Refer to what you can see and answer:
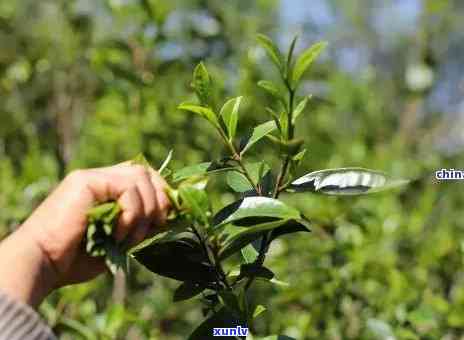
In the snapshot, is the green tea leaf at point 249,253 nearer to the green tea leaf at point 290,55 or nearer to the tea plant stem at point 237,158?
the tea plant stem at point 237,158

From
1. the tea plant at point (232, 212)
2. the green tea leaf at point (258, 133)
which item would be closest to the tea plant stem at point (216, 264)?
the tea plant at point (232, 212)

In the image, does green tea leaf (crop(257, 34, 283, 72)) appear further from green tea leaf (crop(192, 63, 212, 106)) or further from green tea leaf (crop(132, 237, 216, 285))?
green tea leaf (crop(132, 237, 216, 285))

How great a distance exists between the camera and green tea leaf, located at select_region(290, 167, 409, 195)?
918mm

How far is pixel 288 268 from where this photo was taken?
93.3 inches

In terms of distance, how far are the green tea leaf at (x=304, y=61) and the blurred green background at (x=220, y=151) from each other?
0.64 meters

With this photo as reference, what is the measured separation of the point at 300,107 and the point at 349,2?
17.1 ft

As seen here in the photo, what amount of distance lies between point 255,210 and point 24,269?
0.76ft

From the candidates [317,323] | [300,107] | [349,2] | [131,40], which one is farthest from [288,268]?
[349,2]

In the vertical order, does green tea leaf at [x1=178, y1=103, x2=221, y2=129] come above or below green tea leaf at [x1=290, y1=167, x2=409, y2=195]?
above

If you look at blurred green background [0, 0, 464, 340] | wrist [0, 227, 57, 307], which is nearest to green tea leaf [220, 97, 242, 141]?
wrist [0, 227, 57, 307]

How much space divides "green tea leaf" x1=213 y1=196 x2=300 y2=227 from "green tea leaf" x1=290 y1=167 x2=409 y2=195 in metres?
0.06

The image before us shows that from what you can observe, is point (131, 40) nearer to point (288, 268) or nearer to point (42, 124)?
point (288, 268)

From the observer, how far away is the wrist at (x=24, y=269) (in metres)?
0.83

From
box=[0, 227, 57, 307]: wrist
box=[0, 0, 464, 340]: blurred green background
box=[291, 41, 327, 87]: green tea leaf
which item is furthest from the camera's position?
box=[0, 0, 464, 340]: blurred green background
